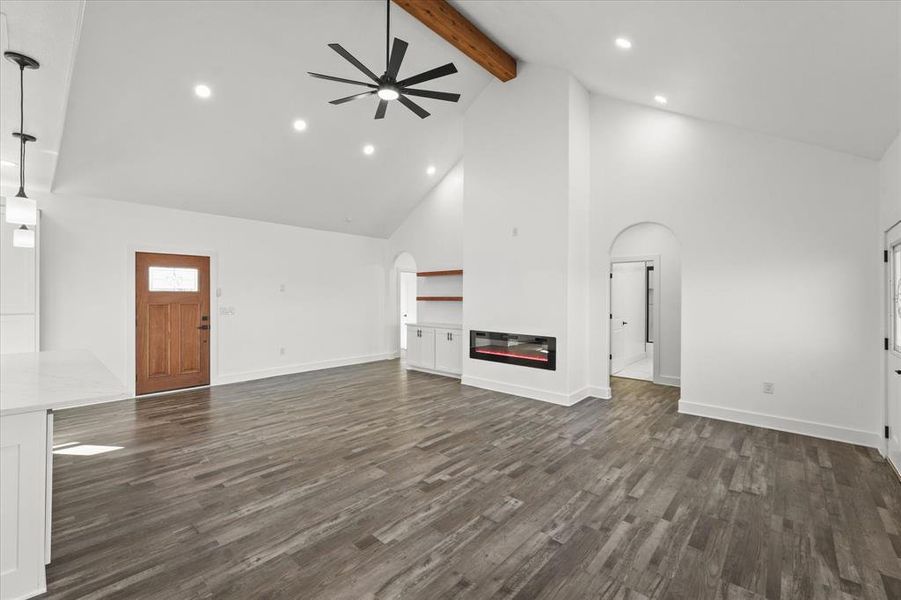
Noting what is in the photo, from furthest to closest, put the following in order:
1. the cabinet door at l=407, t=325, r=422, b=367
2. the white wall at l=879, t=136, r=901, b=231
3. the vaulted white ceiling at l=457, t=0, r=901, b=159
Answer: the cabinet door at l=407, t=325, r=422, b=367 → the white wall at l=879, t=136, r=901, b=231 → the vaulted white ceiling at l=457, t=0, r=901, b=159

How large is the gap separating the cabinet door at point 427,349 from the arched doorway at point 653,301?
3.06 m

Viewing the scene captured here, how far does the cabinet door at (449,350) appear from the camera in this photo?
6945mm

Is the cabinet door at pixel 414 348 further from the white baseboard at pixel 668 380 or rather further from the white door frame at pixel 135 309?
the white baseboard at pixel 668 380

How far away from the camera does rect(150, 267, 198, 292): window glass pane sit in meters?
5.93

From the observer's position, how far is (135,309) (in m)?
5.70

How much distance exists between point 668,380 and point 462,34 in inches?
225

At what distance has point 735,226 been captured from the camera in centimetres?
452

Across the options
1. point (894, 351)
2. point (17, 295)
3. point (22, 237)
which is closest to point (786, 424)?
point (894, 351)

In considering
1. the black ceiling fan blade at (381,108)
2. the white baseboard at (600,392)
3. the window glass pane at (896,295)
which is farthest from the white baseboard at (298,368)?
the window glass pane at (896,295)

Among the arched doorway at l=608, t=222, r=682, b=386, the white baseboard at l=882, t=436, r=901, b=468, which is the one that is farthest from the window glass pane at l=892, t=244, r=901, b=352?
the arched doorway at l=608, t=222, r=682, b=386

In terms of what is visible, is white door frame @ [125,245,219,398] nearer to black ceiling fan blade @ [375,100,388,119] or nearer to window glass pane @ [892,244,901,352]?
black ceiling fan blade @ [375,100,388,119]

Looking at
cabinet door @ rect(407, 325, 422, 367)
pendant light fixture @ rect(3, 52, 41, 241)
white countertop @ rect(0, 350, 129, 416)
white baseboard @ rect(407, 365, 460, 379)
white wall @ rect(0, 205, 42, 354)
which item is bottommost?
white baseboard @ rect(407, 365, 460, 379)

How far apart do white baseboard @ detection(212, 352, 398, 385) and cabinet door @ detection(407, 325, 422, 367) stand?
1310mm

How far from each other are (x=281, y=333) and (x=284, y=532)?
17.4 ft
